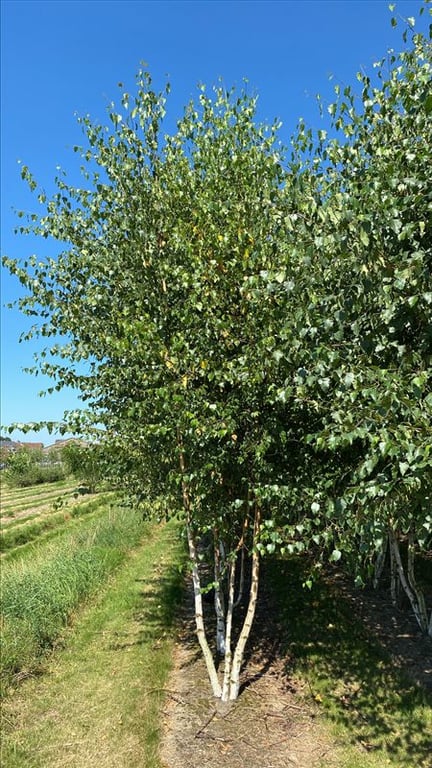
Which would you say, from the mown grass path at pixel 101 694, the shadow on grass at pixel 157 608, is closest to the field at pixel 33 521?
the shadow on grass at pixel 157 608

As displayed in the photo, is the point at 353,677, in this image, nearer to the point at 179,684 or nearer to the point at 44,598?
the point at 179,684

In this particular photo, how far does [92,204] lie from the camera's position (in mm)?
6438

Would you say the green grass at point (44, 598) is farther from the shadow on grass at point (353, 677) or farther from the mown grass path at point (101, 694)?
the shadow on grass at point (353, 677)

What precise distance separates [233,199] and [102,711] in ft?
20.5

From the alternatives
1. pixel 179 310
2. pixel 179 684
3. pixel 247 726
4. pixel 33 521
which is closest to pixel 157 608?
pixel 179 684

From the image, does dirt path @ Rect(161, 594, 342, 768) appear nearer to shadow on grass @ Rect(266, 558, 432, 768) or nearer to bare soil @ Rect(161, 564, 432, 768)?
bare soil @ Rect(161, 564, 432, 768)

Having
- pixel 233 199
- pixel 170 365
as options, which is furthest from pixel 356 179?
pixel 170 365

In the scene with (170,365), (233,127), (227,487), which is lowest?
(227,487)

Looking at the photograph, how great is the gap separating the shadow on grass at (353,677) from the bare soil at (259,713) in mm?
207

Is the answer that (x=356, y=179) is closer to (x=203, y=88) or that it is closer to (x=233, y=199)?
(x=233, y=199)

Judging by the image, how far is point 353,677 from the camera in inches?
276

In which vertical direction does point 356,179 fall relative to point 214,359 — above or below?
above

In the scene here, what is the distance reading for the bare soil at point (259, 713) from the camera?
5410 mm

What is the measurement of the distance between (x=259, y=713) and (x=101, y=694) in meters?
2.11
